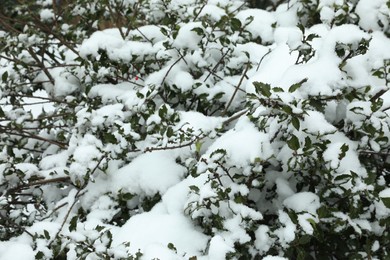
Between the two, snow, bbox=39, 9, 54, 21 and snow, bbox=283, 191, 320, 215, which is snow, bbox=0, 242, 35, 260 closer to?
snow, bbox=283, 191, 320, 215

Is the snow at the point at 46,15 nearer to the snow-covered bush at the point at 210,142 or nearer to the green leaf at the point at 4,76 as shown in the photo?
the snow-covered bush at the point at 210,142

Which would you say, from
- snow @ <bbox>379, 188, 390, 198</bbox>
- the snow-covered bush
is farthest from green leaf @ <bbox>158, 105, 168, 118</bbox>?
snow @ <bbox>379, 188, 390, 198</bbox>

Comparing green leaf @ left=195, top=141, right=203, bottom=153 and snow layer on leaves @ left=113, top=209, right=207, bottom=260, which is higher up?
green leaf @ left=195, top=141, right=203, bottom=153

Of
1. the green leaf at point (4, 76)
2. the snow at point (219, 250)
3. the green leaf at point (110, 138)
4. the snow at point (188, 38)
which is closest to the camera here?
the snow at point (219, 250)

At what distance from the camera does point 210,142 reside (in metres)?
1.88

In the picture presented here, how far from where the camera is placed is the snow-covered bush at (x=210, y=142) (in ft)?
4.73

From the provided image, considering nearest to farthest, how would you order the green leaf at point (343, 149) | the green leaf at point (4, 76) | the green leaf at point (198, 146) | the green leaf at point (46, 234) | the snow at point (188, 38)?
the green leaf at point (343, 149), the green leaf at point (46, 234), the green leaf at point (198, 146), the snow at point (188, 38), the green leaf at point (4, 76)

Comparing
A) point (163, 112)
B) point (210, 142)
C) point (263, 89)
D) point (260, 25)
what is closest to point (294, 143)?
point (263, 89)

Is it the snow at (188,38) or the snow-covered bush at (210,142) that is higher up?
the snow at (188,38)

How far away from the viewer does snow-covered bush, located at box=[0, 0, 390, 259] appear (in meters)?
1.44

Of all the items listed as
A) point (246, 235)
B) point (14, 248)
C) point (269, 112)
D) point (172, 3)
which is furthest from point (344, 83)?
point (14, 248)

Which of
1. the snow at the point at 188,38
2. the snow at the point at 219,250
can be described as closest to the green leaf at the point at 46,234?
the snow at the point at 219,250

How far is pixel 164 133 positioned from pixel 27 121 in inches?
37.0

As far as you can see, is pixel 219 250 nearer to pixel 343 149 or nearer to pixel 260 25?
pixel 343 149
